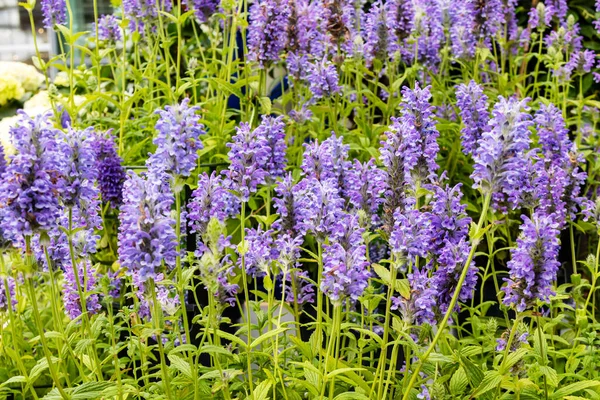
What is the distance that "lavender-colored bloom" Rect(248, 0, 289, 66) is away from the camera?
10.4 feet

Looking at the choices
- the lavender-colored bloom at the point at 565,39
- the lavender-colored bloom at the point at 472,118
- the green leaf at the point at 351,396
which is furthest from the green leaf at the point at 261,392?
the lavender-colored bloom at the point at 565,39

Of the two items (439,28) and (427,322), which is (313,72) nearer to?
(439,28)

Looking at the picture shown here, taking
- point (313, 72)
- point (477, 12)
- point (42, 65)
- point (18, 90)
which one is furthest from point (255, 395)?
point (18, 90)

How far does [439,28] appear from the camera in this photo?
3.88 metres

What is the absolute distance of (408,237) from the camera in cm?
193

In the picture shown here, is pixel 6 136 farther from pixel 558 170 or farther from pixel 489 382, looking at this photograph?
pixel 489 382

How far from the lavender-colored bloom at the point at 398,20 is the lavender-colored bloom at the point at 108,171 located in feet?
4.86

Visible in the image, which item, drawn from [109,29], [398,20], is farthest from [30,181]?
[109,29]

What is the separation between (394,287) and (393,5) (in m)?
2.01

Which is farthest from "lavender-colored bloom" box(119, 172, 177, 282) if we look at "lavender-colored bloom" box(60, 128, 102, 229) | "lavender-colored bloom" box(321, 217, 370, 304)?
"lavender-colored bloom" box(321, 217, 370, 304)

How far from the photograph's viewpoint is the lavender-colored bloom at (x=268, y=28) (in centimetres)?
318

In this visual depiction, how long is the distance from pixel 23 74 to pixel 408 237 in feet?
14.1

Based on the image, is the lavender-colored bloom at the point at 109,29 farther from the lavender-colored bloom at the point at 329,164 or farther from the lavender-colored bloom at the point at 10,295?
the lavender-colored bloom at the point at 329,164

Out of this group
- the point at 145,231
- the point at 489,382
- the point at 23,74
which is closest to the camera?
the point at 145,231
